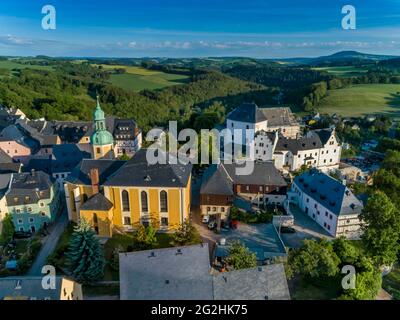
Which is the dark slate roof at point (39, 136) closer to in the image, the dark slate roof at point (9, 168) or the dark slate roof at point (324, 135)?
the dark slate roof at point (9, 168)

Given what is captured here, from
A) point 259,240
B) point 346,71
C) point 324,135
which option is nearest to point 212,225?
point 259,240

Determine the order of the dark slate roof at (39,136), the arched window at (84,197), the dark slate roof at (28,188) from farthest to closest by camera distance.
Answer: the dark slate roof at (39,136)
the arched window at (84,197)
the dark slate roof at (28,188)

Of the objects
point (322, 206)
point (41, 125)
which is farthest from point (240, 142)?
point (41, 125)

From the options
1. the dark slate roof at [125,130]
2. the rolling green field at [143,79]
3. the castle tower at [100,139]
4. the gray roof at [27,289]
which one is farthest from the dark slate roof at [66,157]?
the rolling green field at [143,79]

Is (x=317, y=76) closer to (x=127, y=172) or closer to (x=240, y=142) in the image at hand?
(x=240, y=142)

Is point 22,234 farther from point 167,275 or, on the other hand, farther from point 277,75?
point 277,75
